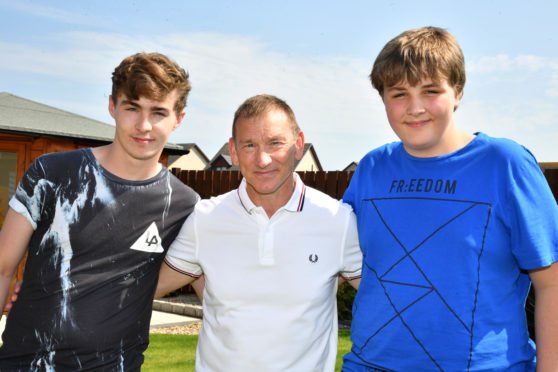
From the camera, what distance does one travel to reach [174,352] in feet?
24.2

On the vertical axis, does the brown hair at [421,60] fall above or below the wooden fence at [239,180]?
above

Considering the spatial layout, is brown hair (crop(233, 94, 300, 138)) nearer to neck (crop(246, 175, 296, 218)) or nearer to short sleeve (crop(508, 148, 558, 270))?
neck (crop(246, 175, 296, 218))

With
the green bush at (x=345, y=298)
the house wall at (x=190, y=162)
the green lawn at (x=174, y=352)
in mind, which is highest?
the house wall at (x=190, y=162)

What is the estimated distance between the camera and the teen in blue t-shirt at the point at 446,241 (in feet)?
7.03

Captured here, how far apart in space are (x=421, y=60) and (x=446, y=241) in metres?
0.81

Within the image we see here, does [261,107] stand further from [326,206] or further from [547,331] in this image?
[547,331]

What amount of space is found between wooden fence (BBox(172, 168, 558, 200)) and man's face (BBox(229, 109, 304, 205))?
6946 millimetres

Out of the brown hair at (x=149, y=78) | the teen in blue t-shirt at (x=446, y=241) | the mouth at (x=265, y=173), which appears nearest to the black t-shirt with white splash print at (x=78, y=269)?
the brown hair at (x=149, y=78)

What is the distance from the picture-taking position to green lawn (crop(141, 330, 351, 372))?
6570 mm

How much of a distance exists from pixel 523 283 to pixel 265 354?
126cm

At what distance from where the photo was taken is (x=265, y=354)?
2654 millimetres

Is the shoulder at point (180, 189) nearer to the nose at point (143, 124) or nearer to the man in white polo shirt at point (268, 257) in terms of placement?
the man in white polo shirt at point (268, 257)

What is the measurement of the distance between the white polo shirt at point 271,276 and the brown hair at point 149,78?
673 millimetres

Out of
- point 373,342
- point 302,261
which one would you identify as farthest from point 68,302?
point 373,342
